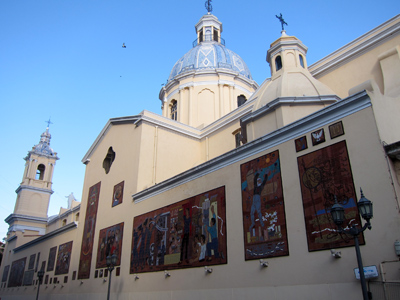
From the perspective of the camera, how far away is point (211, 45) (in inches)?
1270

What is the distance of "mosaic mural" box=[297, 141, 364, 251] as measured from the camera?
30.3 ft

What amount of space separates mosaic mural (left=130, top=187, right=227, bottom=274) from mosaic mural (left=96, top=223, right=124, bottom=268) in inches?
59.7

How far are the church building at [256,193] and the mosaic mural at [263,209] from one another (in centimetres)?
4

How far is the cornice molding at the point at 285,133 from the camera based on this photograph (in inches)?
393

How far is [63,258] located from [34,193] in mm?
21346

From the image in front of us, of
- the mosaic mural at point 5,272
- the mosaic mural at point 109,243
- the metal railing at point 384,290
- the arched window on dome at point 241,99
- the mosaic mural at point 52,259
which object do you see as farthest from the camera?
the mosaic mural at point 5,272

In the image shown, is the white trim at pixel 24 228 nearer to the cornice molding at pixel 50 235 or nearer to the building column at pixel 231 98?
the cornice molding at pixel 50 235

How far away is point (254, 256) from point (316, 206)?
2590 millimetres

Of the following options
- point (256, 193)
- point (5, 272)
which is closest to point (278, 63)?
point (256, 193)

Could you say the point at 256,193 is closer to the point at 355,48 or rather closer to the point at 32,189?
the point at 355,48

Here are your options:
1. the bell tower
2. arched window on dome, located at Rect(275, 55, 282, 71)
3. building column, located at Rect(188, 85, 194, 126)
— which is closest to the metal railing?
arched window on dome, located at Rect(275, 55, 282, 71)

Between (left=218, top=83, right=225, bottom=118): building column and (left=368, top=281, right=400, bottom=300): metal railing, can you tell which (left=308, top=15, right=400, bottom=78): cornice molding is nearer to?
(left=218, top=83, right=225, bottom=118): building column

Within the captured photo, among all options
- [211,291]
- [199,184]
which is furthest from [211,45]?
[211,291]

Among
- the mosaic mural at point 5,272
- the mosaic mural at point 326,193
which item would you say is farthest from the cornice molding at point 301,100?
the mosaic mural at point 5,272
